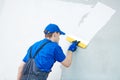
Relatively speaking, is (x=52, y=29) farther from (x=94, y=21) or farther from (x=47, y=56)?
(x=94, y=21)

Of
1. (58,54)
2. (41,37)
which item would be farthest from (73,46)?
(41,37)

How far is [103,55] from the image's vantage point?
249 cm

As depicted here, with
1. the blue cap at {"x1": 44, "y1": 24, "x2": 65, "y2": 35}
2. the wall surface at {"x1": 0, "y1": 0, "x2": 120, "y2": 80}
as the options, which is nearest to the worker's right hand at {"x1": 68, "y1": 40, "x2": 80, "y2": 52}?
the wall surface at {"x1": 0, "y1": 0, "x2": 120, "y2": 80}

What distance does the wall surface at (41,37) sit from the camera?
247 centimetres

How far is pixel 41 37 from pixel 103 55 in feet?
1.93

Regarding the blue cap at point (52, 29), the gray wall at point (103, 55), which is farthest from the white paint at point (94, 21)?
the blue cap at point (52, 29)

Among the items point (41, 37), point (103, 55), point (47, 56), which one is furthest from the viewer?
point (41, 37)

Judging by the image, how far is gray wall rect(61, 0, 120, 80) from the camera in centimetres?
245

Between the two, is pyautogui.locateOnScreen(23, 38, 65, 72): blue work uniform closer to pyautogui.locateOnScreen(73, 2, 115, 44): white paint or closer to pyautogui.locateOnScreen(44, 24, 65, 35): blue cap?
pyautogui.locateOnScreen(44, 24, 65, 35): blue cap

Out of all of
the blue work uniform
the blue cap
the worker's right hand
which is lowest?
the blue work uniform

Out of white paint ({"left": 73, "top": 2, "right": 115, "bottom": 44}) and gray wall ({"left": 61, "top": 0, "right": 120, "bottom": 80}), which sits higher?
white paint ({"left": 73, "top": 2, "right": 115, "bottom": 44})

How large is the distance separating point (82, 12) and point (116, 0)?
0.97 feet

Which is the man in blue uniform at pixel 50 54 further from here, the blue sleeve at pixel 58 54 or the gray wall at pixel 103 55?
the gray wall at pixel 103 55

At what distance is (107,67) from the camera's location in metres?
2.46
